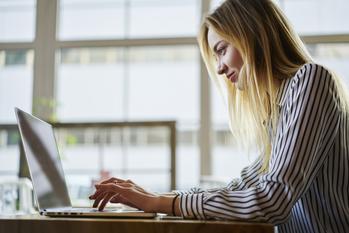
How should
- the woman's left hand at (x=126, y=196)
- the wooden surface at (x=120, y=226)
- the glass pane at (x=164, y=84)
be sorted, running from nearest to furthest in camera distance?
the wooden surface at (x=120, y=226) < the woman's left hand at (x=126, y=196) < the glass pane at (x=164, y=84)

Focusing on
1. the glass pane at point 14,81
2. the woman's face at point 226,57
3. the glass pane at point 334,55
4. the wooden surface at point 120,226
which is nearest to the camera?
the wooden surface at point 120,226

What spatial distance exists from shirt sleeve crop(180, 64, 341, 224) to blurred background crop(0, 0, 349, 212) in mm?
2069

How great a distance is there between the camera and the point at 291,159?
0.85 metres

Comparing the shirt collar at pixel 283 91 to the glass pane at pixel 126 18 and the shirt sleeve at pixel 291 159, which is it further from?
the glass pane at pixel 126 18

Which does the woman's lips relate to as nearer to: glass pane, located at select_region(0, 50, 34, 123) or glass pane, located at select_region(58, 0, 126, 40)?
glass pane, located at select_region(58, 0, 126, 40)

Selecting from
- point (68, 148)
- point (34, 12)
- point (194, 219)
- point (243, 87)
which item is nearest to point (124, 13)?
point (34, 12)

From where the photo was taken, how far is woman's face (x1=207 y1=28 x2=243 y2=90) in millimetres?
1139

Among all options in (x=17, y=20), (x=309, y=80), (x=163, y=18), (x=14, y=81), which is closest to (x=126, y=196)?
(x=309, y=80)

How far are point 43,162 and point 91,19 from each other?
94.1 inches

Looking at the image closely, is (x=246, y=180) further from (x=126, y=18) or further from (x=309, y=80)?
(x=126, y=18)

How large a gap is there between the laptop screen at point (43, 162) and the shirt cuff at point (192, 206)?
330 millimetres

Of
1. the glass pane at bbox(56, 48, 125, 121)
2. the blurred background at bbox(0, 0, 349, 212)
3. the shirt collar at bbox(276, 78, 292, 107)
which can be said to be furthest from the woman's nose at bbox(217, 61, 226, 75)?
the glass pane at bbox(56, 48, 125, 121)

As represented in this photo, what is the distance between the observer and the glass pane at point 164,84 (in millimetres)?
3191

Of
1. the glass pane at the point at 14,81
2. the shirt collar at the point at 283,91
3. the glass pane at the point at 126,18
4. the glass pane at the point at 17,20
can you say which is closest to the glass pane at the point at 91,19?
the glass pane at the point at 126,18
